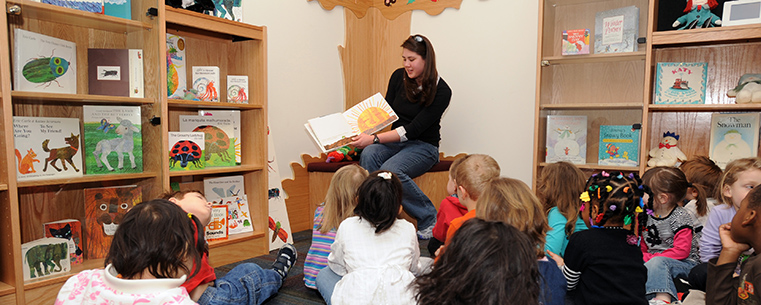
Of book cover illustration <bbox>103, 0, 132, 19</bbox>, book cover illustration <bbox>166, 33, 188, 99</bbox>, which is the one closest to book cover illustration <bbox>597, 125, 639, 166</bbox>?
book cover illustration <bbox>166, 33, 188, 99</bbox>

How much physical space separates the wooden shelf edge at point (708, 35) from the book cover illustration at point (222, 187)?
8.90 ft

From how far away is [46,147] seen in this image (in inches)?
85.2

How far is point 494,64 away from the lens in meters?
3.80

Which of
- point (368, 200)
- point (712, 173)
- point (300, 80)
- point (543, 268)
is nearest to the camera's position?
point (543, 268)

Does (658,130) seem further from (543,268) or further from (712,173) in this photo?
(543,268)

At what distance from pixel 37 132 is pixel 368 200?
1522 mm

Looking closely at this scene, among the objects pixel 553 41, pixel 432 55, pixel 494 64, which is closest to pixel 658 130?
pixel 553 41

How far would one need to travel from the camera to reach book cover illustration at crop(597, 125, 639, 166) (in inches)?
122

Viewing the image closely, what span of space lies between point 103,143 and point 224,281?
998 mm

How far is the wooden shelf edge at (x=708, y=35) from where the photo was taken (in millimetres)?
2713

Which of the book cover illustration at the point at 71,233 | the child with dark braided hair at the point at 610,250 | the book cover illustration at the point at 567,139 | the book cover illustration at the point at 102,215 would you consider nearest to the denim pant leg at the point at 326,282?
the child with dark braided hair at the point at 610,250

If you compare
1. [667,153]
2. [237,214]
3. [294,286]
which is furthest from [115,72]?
[667,153]

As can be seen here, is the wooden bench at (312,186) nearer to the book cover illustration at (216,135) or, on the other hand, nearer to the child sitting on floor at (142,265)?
the book cover illustration at (216,135)

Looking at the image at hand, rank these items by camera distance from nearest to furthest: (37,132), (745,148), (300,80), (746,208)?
(746,208) < (37,132) < (745,148) < (300,80)
